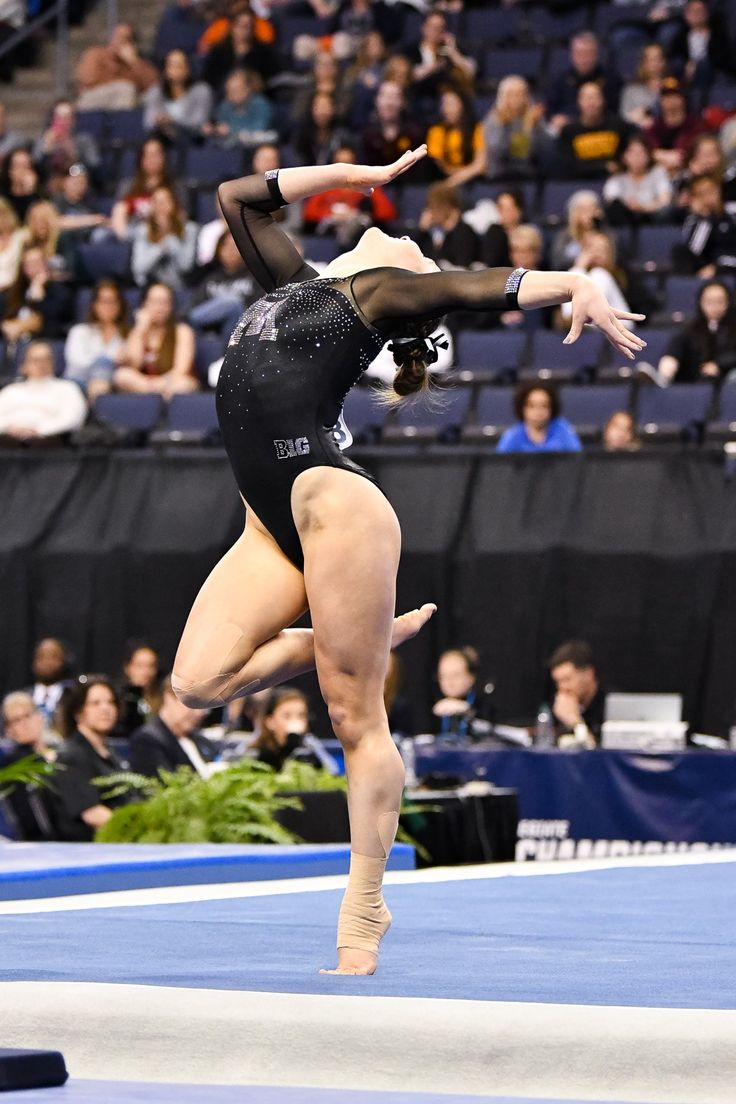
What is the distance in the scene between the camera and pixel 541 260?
36.9 ft

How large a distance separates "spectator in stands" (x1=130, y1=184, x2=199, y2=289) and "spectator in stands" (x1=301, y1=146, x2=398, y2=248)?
29.9 inches

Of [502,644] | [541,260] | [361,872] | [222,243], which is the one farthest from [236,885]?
[222,243]

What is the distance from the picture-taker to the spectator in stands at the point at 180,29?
15.1 meters

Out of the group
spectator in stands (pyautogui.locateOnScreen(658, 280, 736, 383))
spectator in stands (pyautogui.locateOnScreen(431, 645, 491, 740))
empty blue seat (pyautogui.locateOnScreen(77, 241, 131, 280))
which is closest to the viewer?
spectator in stands (pyautogui.locateOnScreen(431, 645, 491, 740))

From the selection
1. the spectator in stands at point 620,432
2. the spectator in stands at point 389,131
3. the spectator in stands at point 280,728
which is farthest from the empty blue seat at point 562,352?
the spectator in stands at point 280,728

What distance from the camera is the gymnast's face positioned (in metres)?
3.89

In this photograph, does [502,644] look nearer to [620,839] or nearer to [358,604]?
[620,839]

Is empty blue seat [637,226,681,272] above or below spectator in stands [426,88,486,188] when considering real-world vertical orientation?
below

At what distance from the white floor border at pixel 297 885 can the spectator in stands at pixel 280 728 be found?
177cm

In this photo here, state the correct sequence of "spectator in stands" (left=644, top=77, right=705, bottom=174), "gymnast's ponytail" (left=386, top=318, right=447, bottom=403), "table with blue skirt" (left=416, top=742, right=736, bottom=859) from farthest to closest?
1. "spectator in stands" (left=644, top=77, right=705, bottom=174)
2. "table with blue skirt" (left=416, top=742, right=736, bottom=859)
3. "gymnast's ponytail" (left=386, top=318, right=447, bottom=403)

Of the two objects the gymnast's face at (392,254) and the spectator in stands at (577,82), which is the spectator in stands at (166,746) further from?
the spectator in stands at (577,82)

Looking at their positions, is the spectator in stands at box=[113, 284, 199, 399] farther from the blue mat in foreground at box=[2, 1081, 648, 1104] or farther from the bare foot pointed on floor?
the blue mat in foreground at box=[2, 1081, 648, 1104]

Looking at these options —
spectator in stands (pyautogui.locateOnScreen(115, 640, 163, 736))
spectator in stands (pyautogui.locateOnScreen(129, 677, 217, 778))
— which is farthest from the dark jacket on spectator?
spectator in stands (pyautogui.locateOnScreen(115, 640, 163, 736))

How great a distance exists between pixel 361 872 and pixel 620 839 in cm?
469
